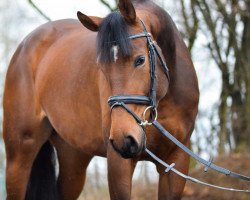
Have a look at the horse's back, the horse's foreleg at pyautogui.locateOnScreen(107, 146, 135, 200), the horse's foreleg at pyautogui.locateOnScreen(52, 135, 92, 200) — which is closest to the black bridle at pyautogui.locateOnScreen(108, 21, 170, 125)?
the horse's foreleg at pyautogui.locateOnScreen(107, 146, 135, 200)

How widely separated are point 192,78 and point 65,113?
48.4 inches

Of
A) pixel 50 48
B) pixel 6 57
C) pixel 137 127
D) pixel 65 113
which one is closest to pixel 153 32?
pixel 137 127

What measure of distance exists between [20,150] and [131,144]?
2595 millimetres

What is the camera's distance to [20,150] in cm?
658

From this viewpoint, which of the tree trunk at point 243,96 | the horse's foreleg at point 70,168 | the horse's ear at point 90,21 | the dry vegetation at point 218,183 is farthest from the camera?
the tree trunk at point 243,96

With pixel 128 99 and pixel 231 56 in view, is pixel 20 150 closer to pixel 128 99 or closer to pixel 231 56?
pixel 128 99

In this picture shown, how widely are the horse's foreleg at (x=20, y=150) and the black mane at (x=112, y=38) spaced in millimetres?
2199

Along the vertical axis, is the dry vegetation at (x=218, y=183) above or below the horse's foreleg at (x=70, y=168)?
below

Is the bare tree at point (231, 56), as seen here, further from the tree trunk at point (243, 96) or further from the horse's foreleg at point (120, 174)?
the horse's foreleg at point (120, 174)

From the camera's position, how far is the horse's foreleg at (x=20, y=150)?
6543mm

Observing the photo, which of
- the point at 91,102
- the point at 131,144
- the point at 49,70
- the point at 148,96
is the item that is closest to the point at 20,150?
the point at 49,70

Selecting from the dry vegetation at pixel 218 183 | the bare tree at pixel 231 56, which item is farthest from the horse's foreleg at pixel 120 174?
the bare tree at pixel 231 56

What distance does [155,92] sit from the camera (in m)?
4.54

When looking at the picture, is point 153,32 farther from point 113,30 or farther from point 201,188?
point 201,188
